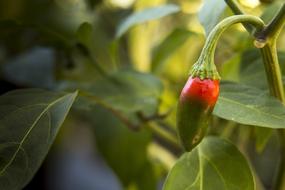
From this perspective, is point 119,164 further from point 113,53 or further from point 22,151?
point 22,151

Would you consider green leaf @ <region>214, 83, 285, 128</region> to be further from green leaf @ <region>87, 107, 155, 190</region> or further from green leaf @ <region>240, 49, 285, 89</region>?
green leaf @ <region>87, 107, 155, 190</region>

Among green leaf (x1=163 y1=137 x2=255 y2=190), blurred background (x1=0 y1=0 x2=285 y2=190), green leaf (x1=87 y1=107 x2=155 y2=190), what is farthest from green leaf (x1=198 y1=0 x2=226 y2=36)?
Answer: green leaf (x1=87 y1=107 x2=155 y2=190)

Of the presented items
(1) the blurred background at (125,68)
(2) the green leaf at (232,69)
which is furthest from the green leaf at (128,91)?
(2) the green leaf at (232,69)

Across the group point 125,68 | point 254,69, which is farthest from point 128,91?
point 254,69

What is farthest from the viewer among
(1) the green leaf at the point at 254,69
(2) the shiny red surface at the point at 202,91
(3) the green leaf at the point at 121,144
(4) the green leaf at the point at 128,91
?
(3) the green leaf at the point at 121,144

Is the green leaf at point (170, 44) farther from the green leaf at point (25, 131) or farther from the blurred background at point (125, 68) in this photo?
the green leaf at point (25, 131)

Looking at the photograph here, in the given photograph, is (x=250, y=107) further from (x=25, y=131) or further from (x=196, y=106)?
(x=25, y=131)

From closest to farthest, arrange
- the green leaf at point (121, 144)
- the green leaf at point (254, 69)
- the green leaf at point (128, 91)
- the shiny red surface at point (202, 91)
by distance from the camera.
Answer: the shiny red surface at point (202, 91), the green leaf at point (254, 69), the green leaf at point (128, 91), the green leaf at point (121, 144)
